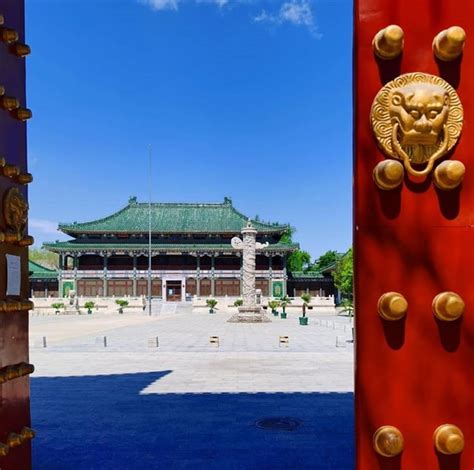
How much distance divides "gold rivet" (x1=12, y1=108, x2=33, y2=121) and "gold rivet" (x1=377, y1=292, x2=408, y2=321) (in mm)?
2217

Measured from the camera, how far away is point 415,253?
2.06 meters

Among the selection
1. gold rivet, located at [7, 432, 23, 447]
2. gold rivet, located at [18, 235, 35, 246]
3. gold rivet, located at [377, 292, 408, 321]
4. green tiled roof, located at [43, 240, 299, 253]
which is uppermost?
green tiled roof, located at [43, 240, 299, 253]

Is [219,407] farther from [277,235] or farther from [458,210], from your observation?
[277,235]

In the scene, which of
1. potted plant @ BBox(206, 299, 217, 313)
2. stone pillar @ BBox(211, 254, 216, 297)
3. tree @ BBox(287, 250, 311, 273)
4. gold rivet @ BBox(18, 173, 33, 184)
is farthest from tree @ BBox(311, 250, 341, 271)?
gold rivet @ BBox(18, 173, 33, 184)

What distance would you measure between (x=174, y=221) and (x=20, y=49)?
198 feet

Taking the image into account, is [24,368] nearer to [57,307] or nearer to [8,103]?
[8,103]

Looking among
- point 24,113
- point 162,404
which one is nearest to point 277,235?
point 162,404

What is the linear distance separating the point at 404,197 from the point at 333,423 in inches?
226

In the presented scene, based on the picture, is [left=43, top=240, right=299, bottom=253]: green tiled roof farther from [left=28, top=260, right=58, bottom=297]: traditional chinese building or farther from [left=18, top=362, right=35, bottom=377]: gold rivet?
[left=18, top=362, right=35, bottom=377]: gold rivet

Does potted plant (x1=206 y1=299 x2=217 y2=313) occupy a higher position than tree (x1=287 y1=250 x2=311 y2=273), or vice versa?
tree (x1=287 y1=250 x2=311 y2=273)

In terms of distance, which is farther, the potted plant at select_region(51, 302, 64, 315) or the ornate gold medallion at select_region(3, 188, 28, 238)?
the potted plant at select_region(51, 302, 64, 315)

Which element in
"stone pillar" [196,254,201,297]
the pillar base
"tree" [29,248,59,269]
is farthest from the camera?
"tree" [29,248,59,269]

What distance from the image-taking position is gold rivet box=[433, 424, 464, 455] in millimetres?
1978

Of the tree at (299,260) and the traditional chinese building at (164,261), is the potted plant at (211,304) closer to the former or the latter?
the traditional chinese building at (164,261)
